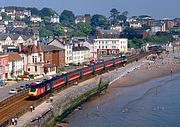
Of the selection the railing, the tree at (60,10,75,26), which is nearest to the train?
the railing

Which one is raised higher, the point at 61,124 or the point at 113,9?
the point at 113,9

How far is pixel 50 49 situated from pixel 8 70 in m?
12.3

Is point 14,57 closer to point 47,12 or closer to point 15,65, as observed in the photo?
point 15,65

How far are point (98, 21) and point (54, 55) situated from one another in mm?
111326

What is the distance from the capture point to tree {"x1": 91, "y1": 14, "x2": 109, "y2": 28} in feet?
553

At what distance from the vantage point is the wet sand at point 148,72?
5580cm

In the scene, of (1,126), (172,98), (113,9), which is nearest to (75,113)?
(1,126)

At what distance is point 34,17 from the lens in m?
160

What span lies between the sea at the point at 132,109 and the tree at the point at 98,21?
11714 centimetres

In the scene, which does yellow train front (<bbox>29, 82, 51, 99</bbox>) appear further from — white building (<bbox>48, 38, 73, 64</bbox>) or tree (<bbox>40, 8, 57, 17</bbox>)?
tree (<bbox>40, 8, 57, 17</bbox>)

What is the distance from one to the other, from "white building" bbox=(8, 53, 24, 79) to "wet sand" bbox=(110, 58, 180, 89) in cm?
996

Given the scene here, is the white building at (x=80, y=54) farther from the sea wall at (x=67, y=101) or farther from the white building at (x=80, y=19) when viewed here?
the white building at (x=80, y=19)

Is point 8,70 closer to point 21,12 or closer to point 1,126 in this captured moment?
point 1,126

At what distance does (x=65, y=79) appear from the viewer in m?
44.2
